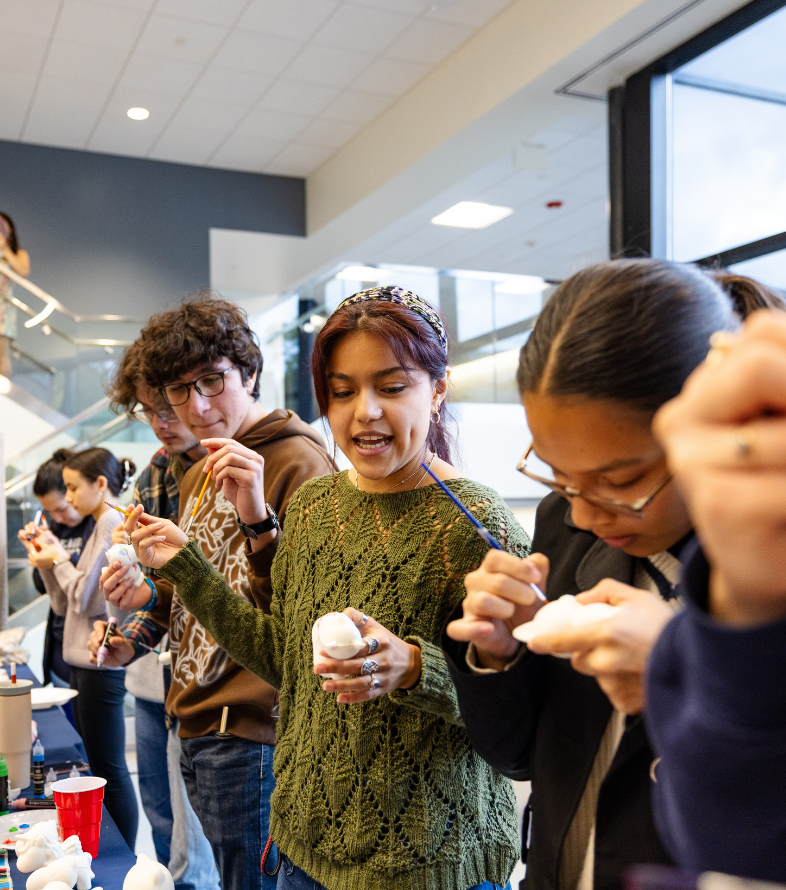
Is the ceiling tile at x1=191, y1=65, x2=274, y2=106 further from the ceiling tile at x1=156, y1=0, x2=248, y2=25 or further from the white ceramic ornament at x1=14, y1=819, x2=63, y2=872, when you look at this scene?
the white ceramic ornament at x1=14, y1=819, x2=63, y2=872

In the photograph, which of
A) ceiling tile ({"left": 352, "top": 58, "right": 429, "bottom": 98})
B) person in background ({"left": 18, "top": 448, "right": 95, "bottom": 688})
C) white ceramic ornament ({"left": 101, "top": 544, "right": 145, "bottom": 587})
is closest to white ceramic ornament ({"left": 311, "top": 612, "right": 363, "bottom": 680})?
white ceramic ornament ({"left": 101, "top": 544, "right": 145, "bottom": 587})

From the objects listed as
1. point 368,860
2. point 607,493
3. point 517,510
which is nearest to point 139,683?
point 368,860

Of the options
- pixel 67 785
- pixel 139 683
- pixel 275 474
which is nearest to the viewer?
pixel 67 785

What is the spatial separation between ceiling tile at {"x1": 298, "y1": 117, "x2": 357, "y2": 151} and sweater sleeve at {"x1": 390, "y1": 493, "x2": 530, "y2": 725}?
20.3 feet

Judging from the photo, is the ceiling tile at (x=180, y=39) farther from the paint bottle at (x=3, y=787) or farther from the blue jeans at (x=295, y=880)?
the blue jeans at (x=295, y=880)

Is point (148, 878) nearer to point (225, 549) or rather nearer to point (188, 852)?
point (225, 549)

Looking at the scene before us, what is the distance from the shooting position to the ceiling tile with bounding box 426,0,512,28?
506 centimetres

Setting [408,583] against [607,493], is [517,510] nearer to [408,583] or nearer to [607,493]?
[408,583]

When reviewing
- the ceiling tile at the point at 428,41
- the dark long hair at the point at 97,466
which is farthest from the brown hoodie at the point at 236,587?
the ceiling tile at the point at 428,41

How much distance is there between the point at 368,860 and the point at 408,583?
0.38 meters

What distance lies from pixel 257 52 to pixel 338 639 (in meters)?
5.49

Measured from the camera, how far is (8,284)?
261 inches

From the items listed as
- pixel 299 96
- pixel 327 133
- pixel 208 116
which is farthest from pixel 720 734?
pixel 327 133

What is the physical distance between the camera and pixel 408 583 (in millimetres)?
1223
